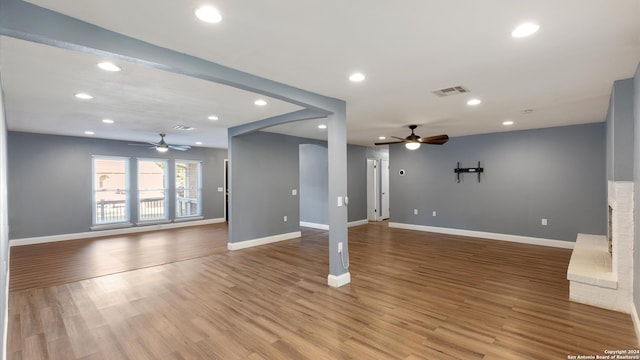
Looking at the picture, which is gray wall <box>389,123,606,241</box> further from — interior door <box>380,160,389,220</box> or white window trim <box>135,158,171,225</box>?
white window trim <box>135,158,171,225</box>

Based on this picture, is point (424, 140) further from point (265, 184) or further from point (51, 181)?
point (51, 181)

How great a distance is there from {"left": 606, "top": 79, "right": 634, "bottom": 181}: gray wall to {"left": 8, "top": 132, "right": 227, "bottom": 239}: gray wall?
10.1 meters

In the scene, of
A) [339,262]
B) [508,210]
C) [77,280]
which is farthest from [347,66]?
[508,210]

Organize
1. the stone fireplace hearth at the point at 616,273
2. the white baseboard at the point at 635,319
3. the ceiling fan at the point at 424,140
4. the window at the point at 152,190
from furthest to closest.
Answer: the window at the point at 152,190
the ceiling fan at the point at 424,140
the stone fireplace hearth at the point at 616,273
the white baseboard at the point at 635,319

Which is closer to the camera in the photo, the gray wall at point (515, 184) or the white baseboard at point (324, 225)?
the gray wall at point (515, 184)

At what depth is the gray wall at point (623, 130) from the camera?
316 centimetres

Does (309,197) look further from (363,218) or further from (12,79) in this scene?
(12,79)

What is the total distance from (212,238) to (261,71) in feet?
18.8

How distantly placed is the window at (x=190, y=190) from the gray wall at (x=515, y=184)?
656 cm

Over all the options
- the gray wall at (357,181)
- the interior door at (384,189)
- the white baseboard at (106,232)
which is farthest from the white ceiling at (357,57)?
the interior door at (384,189)

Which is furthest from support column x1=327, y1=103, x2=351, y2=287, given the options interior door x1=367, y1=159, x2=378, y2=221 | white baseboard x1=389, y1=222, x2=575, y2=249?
interior door x1=367, y1=159, x2=378, y2=221

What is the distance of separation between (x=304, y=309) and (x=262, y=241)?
3.49 m

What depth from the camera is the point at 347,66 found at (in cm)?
287

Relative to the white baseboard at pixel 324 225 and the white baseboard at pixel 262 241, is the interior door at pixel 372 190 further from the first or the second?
the white baseboard at pixel 262 241
